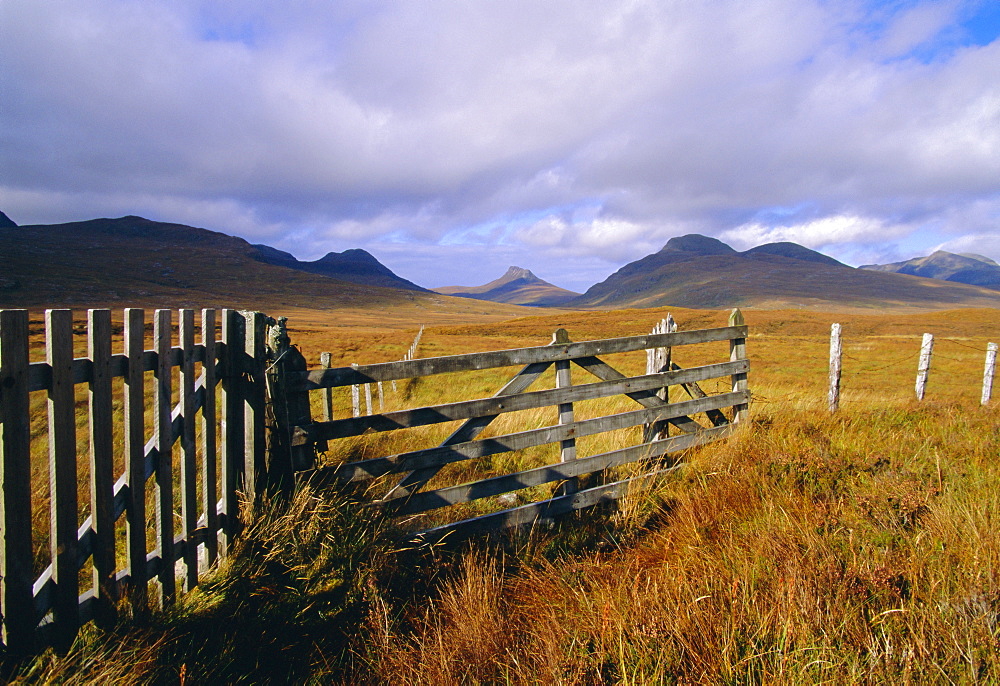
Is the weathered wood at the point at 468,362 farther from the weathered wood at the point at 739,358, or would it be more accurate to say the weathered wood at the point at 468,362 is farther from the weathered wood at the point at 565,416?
the weathered wood at the point at 739,358

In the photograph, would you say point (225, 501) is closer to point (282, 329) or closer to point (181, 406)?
point (181, 406)

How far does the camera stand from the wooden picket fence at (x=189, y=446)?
2.26 metres

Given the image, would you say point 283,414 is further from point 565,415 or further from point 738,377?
point 738,377

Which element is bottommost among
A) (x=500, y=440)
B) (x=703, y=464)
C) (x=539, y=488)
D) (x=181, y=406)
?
(x=539, y=488)

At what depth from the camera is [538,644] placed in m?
2.44

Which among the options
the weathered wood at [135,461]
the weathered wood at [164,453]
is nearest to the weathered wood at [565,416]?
the weathered wood at [164,453]

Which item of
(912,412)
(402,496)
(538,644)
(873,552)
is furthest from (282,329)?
(912,412)

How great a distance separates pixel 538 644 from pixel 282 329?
2.56 meters

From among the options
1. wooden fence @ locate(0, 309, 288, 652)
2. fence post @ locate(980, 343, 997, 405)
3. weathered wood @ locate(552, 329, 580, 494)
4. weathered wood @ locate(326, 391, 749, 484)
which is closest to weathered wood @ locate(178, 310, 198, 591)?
wooden fence @ locate(0, 309, 288, 652)

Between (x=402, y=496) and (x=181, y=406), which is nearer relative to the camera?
(x=181, y=406)

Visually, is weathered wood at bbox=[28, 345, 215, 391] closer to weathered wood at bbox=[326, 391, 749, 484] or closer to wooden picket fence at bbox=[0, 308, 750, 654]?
wooden picket fence at bbox=[0, 308, 750, 654]

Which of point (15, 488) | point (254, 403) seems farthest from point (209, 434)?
point (15, 488)

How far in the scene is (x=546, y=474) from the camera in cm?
444

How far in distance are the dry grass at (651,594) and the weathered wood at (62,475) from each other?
206 mm
